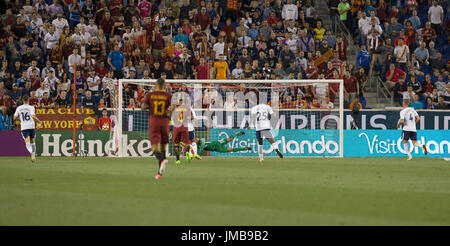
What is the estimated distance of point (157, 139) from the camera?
14.9 m

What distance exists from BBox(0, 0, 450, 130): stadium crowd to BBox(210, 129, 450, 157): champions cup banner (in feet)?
4.05

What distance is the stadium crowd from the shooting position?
27047mm

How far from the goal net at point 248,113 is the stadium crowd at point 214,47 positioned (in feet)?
0.43

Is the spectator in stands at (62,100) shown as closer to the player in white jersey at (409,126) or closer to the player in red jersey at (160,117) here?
the player in red jersey at (160,117)

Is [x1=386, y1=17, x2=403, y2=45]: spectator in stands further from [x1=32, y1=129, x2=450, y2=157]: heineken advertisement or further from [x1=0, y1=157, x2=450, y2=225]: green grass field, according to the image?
[x1=0, y1=157, x2=450, y2=225]: green grass field

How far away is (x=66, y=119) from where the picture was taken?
1022 inches

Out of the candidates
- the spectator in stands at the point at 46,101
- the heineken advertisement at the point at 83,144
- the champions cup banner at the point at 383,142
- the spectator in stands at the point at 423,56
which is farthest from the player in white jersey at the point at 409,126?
the spectator in stands at the point at 46,101

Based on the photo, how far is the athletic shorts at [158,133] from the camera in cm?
1496

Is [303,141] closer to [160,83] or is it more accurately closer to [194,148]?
[194,148]

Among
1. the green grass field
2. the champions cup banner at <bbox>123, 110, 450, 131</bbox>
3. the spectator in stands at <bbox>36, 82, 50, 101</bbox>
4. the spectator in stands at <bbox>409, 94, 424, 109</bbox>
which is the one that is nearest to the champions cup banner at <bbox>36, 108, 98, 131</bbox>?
the spectator in stands at <bbox>36, 82, 50, 101</bbox>

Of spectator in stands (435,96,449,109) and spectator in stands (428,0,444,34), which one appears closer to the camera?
spectator in stands (435,96,449,109)

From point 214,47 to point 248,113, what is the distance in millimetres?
3684

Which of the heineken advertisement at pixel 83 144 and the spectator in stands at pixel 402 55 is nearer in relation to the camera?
the heineken advertisement at pixel 83 144

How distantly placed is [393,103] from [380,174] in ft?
38.9
